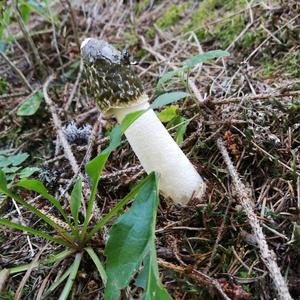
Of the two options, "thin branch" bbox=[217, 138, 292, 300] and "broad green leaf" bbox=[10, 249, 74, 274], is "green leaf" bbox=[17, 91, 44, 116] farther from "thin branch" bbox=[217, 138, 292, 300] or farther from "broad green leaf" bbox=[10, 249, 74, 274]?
"thin branch" bbox=[217, 138, 292, 300]

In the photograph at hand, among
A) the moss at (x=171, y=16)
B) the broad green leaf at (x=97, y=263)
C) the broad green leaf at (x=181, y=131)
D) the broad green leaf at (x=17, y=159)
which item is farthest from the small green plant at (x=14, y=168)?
the moss at (x=171, y=16)

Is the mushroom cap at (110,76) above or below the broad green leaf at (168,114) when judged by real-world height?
above

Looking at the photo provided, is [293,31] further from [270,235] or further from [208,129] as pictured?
[270,235]

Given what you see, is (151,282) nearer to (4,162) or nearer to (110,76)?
(110,76)

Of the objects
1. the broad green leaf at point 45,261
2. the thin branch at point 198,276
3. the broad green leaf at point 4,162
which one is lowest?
the thin branch at point 198,276

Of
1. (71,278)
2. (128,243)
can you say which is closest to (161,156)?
(128,243)

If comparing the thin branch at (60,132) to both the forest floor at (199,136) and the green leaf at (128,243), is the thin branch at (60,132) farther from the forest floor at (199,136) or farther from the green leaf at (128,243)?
the green leaf at (128,243)

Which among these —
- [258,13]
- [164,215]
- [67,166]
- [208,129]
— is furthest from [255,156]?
[258,13]
